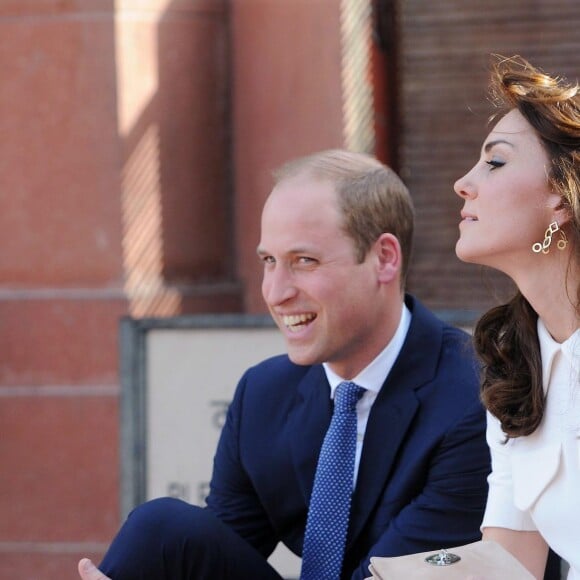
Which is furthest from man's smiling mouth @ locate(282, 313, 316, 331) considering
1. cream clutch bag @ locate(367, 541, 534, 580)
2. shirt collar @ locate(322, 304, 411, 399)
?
cream clutch bag @ locate(367, 541, 534, 580)

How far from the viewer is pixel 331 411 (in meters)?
3.40

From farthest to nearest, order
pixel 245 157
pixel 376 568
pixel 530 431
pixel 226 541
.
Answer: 1. pixel 245 157
2. pixel 226 541
3. pixel 530 431
4. pixel 376 568

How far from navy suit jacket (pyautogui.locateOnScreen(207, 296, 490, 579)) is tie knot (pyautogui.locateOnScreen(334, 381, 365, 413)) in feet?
0.21

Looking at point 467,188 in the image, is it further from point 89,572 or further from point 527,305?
point 89,572

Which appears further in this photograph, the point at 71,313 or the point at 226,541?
the point at 71,313

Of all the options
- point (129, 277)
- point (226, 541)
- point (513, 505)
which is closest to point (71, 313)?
point (129, 277)

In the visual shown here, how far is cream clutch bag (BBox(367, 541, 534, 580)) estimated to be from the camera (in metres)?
2.56

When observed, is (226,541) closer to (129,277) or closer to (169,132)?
(129,277)

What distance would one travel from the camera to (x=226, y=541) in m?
3.25

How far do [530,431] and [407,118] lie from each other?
281 cm

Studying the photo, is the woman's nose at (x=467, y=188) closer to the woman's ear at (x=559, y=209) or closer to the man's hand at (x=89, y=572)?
the woman's ear at (x=559, y=209)

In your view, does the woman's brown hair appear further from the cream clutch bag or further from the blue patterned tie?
the blue patterned tie

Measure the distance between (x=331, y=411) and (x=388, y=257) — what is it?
43 centimetres

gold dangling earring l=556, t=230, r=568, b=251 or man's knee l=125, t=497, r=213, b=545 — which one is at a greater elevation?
gold dangling earring l=556, t=230, r=568, b=251
